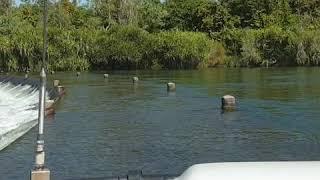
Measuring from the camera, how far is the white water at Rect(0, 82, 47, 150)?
60.0 ft

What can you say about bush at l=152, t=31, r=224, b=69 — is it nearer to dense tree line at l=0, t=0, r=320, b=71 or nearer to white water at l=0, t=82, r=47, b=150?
dense tree line at l=0, t=0, r=320, b=71

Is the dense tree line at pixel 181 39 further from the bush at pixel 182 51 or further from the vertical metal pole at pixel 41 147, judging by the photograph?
the vertical metal pole at pixel 41 147

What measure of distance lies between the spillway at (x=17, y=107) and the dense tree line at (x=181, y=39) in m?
25.0

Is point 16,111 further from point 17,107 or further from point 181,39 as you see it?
point 181,39

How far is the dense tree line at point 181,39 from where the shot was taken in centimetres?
6388

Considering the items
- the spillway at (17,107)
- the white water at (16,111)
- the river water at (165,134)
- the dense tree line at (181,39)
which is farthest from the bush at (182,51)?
the river water at (165,134)

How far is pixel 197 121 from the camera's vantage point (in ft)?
68.0

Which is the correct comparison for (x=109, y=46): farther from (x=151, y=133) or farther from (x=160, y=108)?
(x=151, y=133)

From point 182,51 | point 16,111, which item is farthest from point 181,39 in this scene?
point 16,111

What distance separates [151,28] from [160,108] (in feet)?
191

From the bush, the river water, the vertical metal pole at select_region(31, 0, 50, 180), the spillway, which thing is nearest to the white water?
the spillway

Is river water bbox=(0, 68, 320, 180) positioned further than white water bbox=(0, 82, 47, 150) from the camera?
No

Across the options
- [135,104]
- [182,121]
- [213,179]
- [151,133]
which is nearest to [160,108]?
[135,104]

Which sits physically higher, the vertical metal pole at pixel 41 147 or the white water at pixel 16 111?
the vertical metal pole at pixel 41 147
